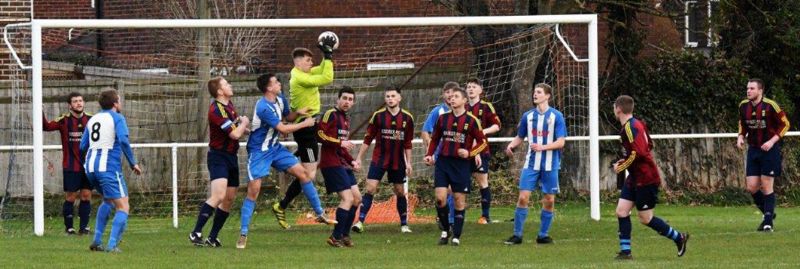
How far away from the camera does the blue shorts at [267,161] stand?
1452 cm

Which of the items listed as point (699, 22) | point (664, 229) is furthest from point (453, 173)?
point (699, 22)

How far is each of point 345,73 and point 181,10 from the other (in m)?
4.35

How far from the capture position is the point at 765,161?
16766 mm

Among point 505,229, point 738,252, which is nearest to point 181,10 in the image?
point 505,229

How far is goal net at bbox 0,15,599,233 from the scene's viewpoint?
1891 cm

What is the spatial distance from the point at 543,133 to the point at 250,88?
7231 mm

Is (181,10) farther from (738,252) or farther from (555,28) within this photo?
(738,252)

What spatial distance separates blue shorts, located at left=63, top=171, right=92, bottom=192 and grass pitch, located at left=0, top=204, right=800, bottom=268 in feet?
1.99

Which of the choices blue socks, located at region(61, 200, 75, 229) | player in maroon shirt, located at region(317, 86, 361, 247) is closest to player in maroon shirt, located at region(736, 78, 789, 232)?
player in maroon shirt, located at region(317, 86, 361, 247)

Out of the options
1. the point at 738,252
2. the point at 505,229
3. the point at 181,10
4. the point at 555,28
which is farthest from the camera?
the point at 181,10

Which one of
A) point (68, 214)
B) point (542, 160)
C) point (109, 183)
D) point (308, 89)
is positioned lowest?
point (68, 214)

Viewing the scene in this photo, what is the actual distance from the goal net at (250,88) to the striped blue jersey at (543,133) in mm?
2310

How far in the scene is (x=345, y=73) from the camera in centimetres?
2005

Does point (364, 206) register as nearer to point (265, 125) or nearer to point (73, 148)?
point (265, 125)
